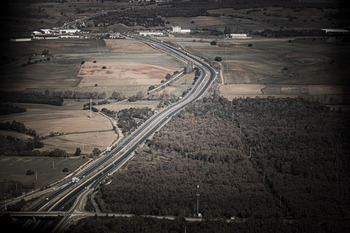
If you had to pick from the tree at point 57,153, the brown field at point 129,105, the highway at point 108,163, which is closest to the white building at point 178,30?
the highway at point 108,163

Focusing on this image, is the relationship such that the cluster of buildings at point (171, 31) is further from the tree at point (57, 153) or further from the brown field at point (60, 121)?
the tree at point (57, 153)

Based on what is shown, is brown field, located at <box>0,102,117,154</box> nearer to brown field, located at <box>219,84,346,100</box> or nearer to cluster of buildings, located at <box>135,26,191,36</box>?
brown field, located at <box>219,84,346,100</box>

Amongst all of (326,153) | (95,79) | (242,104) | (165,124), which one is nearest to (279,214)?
(326,153)

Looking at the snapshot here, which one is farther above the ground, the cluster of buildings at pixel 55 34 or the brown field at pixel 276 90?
the cluster of buildings at pixel 55 34

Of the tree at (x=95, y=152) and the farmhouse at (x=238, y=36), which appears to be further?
the farmhouse at (x=238, y=36)

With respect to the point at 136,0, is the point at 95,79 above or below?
below

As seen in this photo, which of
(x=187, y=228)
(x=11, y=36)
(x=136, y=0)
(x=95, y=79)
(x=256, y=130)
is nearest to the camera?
(x=187, y=228)

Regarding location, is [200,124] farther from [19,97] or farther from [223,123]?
[19,97]
